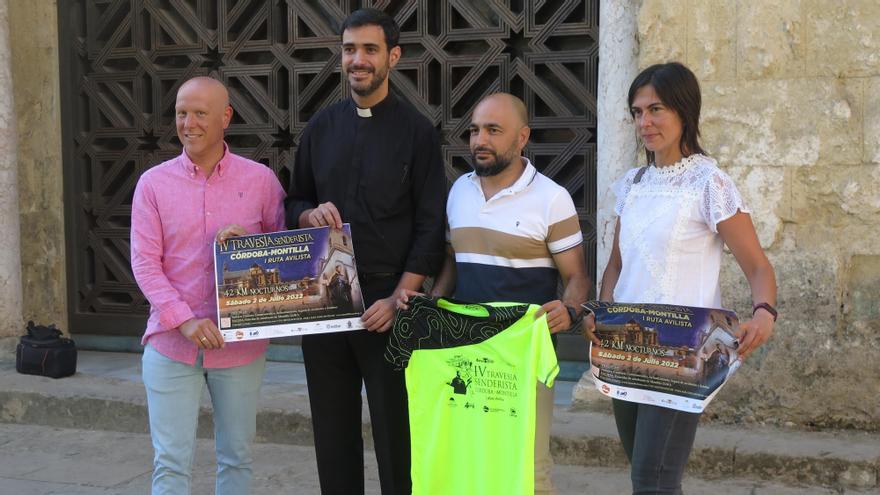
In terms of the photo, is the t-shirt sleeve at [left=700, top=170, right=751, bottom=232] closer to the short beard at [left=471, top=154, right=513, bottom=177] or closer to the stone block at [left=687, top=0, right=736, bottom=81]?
the short beard at [left=471, top=154, right=513, bottom=177]

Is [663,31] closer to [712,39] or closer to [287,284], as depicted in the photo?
[712,39]

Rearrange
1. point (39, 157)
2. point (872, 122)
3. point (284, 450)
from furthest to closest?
point (39, 157) → point (284, 450) → point (872, 122)

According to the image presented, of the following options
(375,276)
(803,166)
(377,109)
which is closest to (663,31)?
(803,166)

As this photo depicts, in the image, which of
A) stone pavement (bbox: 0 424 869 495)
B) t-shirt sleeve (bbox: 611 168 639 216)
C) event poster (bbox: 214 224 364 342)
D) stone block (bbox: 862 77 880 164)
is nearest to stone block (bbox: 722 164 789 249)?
stone block (bbox: 862 77 880 164)

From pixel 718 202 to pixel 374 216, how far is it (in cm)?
131

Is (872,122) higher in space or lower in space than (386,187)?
higher

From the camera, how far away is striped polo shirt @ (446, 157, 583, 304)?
11.7 ft

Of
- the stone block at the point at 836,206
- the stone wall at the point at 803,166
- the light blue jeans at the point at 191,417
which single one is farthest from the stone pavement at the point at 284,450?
the light blue jeans at the point at 191,417

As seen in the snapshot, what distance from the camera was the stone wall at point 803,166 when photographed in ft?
17.7

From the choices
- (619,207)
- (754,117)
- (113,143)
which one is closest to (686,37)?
(754,117)

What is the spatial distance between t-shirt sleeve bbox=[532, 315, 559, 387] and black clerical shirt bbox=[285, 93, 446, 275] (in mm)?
591

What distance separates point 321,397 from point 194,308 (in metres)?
0.61

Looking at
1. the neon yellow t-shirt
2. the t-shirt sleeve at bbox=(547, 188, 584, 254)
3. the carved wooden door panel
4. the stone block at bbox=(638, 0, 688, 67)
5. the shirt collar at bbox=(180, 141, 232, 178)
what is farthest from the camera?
the carved wooden door panel

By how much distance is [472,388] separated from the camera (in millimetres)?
3525
